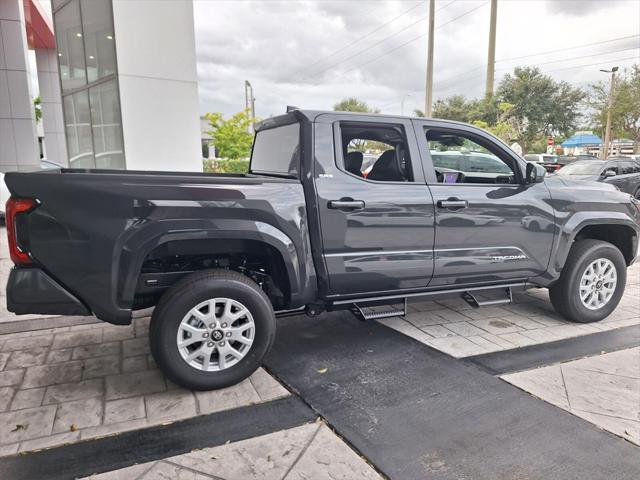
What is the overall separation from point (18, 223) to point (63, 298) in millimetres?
523

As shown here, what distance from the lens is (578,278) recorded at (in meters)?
4.60

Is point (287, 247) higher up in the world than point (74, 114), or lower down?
lower down

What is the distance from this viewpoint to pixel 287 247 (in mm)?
3359

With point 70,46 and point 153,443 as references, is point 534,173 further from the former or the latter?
point 70,46

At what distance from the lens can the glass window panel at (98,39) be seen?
8.26 metres

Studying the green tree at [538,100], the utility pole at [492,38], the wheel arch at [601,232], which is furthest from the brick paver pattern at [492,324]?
the green tree at [538,100]

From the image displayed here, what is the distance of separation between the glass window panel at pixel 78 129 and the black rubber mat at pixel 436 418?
8.07 m

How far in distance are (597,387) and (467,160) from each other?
8.47ft

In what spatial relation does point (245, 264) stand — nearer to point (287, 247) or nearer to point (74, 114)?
point (287, 247)

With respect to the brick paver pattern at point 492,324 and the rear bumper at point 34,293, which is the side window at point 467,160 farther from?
the rear bumper at point 34,293

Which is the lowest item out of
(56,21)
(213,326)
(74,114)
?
(213,326)

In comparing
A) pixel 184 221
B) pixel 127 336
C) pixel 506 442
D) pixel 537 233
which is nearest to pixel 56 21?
pixel 127 336

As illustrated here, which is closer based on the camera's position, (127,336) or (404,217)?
(404,217)

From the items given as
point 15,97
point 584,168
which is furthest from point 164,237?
point 584,168
